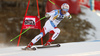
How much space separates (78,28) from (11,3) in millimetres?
3324

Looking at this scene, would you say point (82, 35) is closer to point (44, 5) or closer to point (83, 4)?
point (44, 5)

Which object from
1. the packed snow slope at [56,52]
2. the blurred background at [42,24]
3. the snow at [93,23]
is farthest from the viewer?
the snow at [93,23]

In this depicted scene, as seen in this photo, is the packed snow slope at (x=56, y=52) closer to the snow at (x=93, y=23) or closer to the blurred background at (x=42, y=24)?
the blurred background at (x=42, y=24)

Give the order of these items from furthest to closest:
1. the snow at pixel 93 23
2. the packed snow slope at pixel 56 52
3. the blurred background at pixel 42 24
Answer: the snow at pixel 93 23
the blurred background at pixel 42 24
the packed snow slope at pixel 56 52

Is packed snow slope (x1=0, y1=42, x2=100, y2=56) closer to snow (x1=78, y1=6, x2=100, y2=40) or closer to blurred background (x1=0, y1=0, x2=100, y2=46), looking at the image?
blurred background (x1=0, y1=0, x2=100, y2=46)

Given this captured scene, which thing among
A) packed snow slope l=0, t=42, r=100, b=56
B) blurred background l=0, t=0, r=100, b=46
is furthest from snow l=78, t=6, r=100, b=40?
packed snow slope l=0, t=42, r=100, b=56

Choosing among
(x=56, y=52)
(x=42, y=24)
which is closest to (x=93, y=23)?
(x=42, y=24)

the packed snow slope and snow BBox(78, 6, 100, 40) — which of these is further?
snow BBox(78, 6, 100, 40)

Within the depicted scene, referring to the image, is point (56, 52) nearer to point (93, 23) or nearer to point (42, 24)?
point (42, 24)

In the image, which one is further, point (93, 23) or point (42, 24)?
point (93, 23)

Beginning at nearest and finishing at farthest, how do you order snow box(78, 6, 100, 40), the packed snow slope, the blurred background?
1. the packed snow slope
2. the blurred background
3. snow box(78, 6, 100, 40)

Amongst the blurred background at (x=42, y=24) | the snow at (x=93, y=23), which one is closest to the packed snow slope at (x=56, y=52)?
the blurred background at (x=42, y=24)

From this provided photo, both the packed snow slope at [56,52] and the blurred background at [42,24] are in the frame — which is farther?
the blurred background at [42,24]

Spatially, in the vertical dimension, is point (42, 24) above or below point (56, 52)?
above
